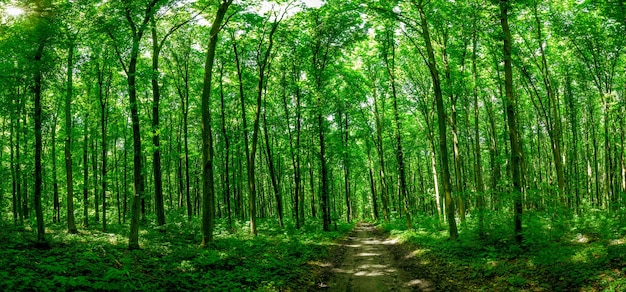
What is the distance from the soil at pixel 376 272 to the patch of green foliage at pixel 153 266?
0.91m

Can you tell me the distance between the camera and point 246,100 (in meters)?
25.8

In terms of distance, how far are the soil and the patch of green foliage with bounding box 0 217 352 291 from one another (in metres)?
0.91

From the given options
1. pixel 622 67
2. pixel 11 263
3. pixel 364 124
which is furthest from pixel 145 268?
pixel 622 67

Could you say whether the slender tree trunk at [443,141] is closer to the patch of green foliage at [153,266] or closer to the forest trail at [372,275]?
the forest trail at [372,275]

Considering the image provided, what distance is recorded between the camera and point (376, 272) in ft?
37.0

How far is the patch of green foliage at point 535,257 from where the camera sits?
25.3 feet

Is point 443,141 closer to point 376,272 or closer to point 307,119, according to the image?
point 376,272

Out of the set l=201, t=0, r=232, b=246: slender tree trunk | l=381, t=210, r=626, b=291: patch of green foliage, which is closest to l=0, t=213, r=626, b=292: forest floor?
l=381, t=210, r=626, b=291: patch of green foliage

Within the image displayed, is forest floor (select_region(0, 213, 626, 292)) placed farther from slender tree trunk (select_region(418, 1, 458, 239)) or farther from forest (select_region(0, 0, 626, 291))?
slender tree trunk (select_region(418, 1, 458, 239))

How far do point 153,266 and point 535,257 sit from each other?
450 inches

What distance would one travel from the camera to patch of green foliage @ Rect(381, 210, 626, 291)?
25.3ft

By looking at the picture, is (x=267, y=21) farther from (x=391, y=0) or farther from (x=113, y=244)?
(x=113, y=244)

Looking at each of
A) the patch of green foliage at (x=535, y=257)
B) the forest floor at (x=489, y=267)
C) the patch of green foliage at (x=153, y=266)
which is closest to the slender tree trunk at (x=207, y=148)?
the patch of green foliage at (x=153, y=266)

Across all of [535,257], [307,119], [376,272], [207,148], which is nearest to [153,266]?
[207,148]
